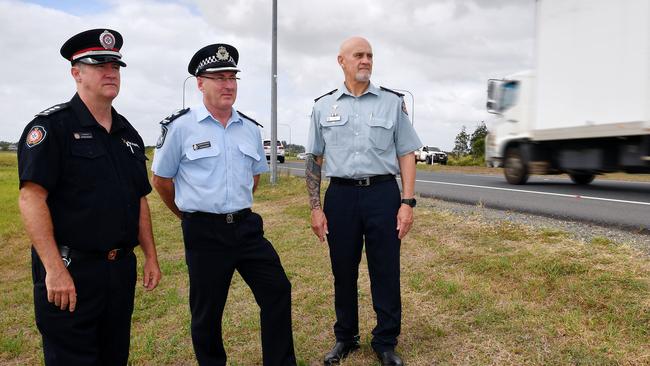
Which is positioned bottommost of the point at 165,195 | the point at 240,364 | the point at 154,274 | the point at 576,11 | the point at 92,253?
the point at 240,364

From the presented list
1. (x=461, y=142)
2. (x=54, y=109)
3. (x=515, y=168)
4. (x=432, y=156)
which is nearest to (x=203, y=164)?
(x=54, y=109)

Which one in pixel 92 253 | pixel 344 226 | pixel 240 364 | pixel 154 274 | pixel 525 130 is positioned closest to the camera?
pixel 92 253

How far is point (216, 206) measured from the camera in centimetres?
292

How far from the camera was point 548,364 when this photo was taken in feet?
10.0

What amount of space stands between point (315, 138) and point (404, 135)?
1.88ft

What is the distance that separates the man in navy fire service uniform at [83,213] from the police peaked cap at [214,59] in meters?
0.49

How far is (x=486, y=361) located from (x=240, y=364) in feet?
5.20

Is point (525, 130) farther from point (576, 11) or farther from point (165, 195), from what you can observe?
point (165, 195)

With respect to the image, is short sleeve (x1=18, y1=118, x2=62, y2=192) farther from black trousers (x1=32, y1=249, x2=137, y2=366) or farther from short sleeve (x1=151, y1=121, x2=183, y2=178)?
short sleeve (x1=151, y1=121, x2=183, y2=178)

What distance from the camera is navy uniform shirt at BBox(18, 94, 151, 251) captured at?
7.28 feet

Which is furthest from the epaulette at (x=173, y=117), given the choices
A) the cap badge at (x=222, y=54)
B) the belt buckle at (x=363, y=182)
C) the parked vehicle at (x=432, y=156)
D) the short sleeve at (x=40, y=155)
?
the parked vehicle at (x=432, y=156)

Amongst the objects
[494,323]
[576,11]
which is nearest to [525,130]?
[576,11]

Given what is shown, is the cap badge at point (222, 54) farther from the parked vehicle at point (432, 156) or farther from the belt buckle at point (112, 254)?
the parked vehicle at point (432, 156)

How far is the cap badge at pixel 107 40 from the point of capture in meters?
2.48
